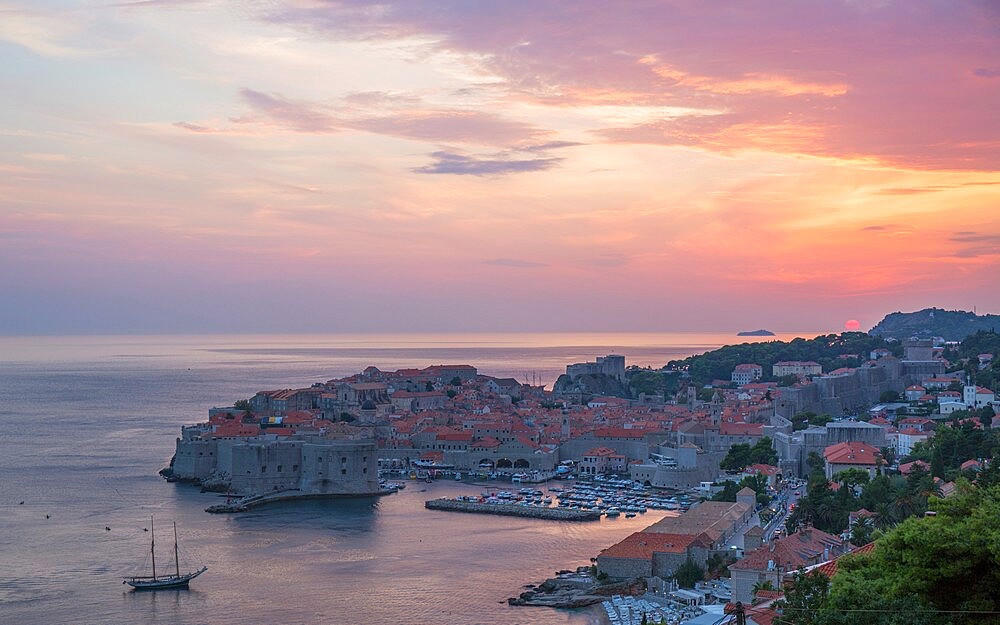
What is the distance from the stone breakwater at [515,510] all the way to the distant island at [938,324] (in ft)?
173

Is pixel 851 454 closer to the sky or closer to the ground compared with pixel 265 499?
closer to the sky

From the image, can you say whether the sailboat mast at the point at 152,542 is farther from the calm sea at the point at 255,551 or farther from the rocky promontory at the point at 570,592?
the rocky promontory at the point at 570,592

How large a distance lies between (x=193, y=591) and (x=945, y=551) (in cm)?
1096

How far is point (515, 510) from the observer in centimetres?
2073

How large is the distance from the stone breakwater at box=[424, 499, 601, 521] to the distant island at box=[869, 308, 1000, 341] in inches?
2075

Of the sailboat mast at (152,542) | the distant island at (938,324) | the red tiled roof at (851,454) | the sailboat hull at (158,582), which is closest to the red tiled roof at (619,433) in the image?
the red tiled roof at (851,454)

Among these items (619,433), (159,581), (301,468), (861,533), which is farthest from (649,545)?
(619,433)

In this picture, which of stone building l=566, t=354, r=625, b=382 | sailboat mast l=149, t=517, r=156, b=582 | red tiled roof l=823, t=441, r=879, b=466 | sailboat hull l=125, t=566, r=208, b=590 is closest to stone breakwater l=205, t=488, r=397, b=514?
sailboat mast l=149, t=517, r=156, b=582

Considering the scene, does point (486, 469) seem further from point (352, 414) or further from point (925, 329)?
point (925, 329)

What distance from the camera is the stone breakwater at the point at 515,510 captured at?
20.1m

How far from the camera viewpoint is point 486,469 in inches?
1104

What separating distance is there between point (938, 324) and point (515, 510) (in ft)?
192

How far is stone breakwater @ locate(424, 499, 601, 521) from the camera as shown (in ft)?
66.1

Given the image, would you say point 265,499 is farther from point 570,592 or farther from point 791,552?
point 791,552
